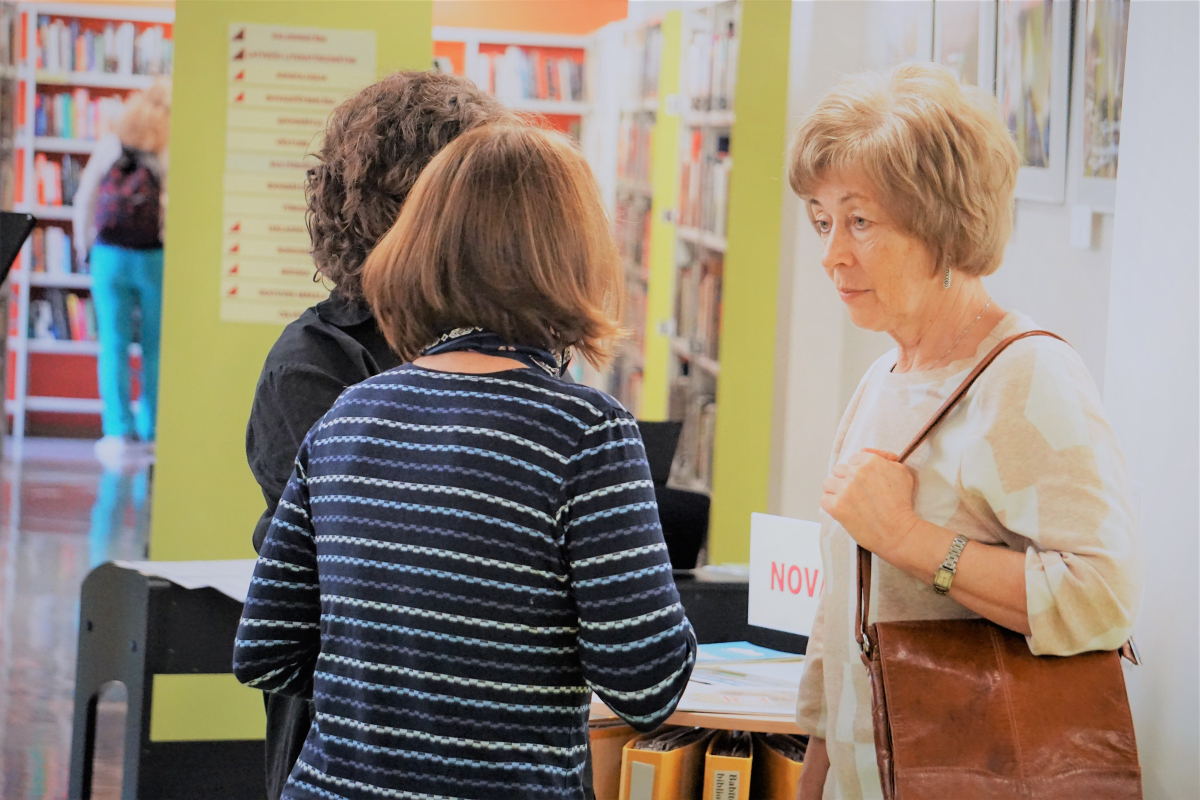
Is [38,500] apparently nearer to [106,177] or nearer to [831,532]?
[106,177]

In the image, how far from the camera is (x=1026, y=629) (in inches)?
51.7

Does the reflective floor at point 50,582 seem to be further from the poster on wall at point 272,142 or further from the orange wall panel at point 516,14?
the orange wall panel at point 516,14

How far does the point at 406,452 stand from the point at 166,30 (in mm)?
9256

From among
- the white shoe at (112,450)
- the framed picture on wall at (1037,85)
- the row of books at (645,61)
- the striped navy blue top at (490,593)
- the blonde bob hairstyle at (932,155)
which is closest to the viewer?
the striped navy blue top at (490,593)

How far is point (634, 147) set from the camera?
19.1 feet

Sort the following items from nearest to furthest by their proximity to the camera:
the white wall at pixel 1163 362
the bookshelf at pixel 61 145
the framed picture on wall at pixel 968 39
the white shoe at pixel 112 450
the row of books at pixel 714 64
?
the white wall at pixel 1163 362, the framed picture on wall at pixel 968 39, the row of books at pixel 714 64, the white shoe at pixel 112 450, the bookshelf at pixel 61 145

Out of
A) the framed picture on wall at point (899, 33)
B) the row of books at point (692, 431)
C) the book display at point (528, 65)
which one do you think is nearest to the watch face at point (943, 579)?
the framed picture on wall at point (899, 33)

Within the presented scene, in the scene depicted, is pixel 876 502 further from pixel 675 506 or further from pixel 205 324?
pixel 205 324

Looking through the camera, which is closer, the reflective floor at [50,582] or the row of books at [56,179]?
the reflective floor at [50,582]

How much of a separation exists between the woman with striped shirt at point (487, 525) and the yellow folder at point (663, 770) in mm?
744

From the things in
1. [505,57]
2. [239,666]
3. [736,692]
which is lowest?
[736,692]

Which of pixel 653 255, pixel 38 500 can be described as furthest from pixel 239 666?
pixel 38 500

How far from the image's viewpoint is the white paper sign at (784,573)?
224 centimetres

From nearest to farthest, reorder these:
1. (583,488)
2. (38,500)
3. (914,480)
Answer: (583,488), (914,480), (38,500)
